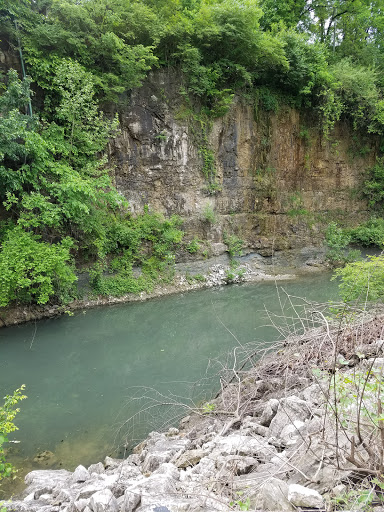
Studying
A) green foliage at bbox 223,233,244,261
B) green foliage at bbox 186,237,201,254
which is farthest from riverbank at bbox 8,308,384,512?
green foliage at bbox 223,233,244,261

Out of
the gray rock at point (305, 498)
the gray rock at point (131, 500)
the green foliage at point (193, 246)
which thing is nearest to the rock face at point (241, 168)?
the green foliage at point (193, 246)

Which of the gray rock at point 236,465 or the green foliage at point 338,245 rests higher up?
the gray rock at point 236,465

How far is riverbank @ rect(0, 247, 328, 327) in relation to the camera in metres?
9.19

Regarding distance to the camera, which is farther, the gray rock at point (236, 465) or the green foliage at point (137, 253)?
the green foliage at point (137, 253)

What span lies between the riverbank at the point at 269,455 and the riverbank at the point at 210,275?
6.23 m

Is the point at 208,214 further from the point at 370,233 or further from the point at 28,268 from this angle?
the point at 370,233

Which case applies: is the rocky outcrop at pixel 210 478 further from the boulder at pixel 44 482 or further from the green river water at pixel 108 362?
the green river water at pixel 108 362

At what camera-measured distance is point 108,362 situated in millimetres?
7219

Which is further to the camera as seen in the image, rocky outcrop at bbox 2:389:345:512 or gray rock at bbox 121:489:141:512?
gray rock at bbox 121:489:141:512

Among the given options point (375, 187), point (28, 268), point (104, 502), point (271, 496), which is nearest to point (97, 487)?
point (104, 502)

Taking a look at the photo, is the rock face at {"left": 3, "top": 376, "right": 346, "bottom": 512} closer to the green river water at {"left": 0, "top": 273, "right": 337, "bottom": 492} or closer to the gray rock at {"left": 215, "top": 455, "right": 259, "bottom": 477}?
the gray rock at {"left": 215, "top": 455, "right": 259, "bottom": 477}

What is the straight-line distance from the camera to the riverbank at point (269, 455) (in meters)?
1.72

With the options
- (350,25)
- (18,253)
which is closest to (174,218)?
(18,253)

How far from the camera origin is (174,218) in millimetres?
13672
